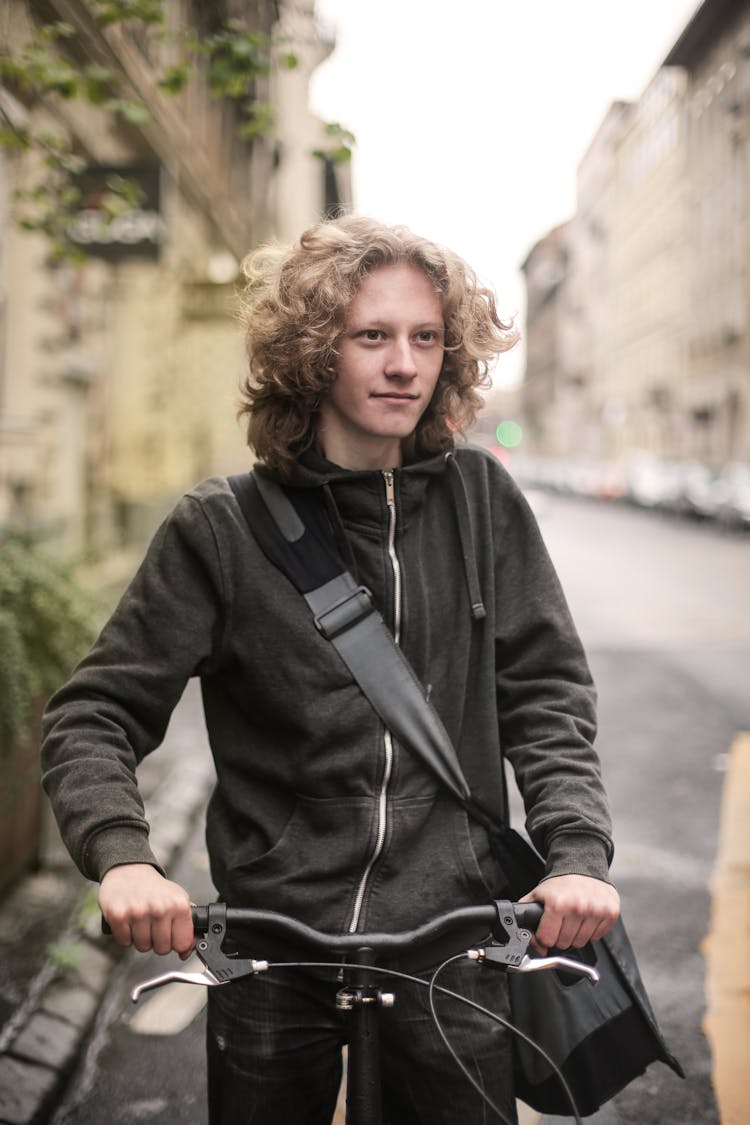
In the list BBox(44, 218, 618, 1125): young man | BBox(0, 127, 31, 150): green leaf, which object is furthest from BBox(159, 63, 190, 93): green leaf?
BBox(44, 218, 618, 1125): young man

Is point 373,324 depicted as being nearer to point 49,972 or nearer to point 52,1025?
point 52,1025

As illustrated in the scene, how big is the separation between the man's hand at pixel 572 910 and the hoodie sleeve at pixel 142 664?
25.9 inches

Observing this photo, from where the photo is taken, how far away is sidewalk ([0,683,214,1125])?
3354mm

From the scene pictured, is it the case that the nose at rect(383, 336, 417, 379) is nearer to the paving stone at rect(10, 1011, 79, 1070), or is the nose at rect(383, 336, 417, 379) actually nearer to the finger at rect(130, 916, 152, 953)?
the finger at rect(130, 916, 152, 953)

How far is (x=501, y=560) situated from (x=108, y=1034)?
2491mm

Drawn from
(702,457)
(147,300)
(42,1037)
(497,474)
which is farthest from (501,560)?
(702,457)

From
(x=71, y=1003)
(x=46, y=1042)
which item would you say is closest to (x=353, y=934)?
(x=46, y=1042)

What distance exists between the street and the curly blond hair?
2.20m

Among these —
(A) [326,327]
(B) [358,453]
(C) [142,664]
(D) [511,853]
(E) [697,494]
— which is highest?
(A) [326,327]

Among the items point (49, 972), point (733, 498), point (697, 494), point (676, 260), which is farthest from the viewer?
point (676, 260)

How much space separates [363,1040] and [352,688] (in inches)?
22.0

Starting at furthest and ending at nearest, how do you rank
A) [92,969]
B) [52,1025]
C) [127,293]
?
[127,293] < [92,969] < [52,1025]

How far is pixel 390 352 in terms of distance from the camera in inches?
80.3

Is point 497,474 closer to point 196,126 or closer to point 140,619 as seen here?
point 140,619
